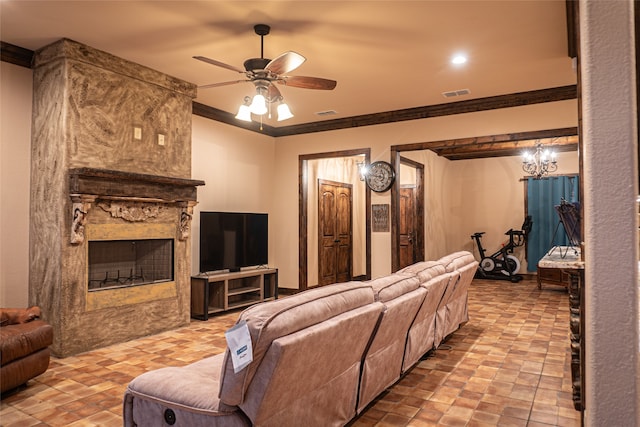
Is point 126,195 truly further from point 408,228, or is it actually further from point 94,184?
point 408,228

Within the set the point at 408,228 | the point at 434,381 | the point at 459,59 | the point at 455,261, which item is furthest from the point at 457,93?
the point at 408,228

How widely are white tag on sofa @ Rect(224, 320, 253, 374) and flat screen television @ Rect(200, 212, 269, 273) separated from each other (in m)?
4.19

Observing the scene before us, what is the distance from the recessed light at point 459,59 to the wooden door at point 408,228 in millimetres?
4463

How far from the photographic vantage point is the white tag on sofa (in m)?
1.62

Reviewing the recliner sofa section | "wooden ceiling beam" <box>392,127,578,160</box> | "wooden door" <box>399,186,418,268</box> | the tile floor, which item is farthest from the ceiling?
"wooden door" <box>399,186,418,268</box>

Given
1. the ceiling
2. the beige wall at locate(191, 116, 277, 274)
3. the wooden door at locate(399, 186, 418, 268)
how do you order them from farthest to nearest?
the wooden door at locate(399, 186, 418, 268) → the beige wall at locate(191, 116, 277, 274) → the ceiling

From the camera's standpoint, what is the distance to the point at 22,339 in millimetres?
3021

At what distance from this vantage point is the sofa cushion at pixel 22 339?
290 cm

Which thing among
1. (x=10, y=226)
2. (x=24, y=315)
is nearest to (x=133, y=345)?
(x=24, y=315)

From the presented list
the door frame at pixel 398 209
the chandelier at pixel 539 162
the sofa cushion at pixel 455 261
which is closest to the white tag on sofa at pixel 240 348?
the sofa cushion at pixel 455 261

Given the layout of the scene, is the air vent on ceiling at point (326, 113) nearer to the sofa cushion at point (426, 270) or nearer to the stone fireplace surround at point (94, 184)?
the stone fireplace surround at point (94, 184)

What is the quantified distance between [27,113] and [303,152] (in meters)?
3.99

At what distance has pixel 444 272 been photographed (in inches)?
146

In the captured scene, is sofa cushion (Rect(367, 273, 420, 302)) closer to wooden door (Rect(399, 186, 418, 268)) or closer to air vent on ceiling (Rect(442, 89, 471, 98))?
air vent on ceiling (Rect(442, 89, 471, 98))
